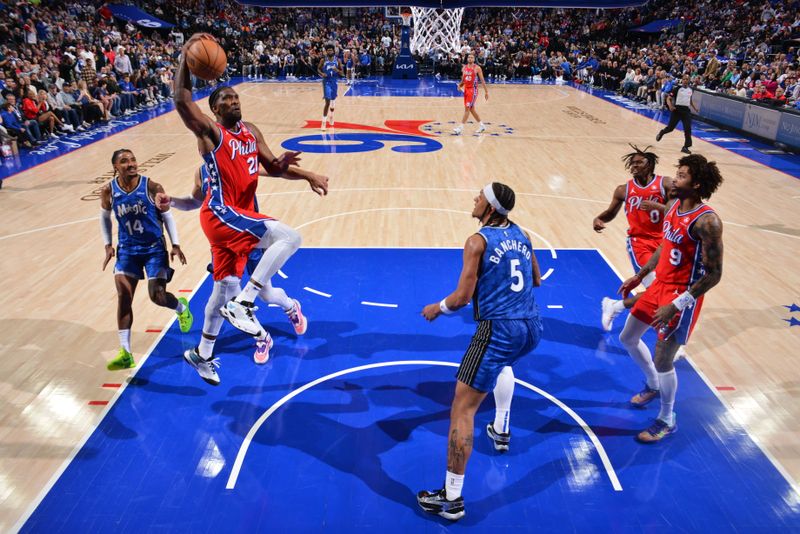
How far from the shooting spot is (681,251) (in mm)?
4043

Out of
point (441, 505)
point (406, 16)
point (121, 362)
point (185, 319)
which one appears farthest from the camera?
point (406, 16)

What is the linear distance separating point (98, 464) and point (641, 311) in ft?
12.6

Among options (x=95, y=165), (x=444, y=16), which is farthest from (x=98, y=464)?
(x=444, y=16)

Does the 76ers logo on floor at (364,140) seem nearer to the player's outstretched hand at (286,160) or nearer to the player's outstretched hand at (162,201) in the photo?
the player's outstretched hand at (162,201)

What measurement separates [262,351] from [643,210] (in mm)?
3516

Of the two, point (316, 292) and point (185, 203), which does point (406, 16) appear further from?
point (185, 203)

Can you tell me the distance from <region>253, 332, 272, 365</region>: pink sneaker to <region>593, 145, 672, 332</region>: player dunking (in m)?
3.05

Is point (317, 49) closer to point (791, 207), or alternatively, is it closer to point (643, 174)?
point (791, 207)

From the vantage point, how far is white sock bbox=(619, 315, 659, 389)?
4438mm

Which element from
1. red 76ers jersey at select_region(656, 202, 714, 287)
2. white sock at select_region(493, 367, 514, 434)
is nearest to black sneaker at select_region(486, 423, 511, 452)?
white sock at select_region(493, 367, 514, 434)

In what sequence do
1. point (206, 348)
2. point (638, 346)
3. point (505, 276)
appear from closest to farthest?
point (505, 276)
point (638, 346)
point (206, 348)

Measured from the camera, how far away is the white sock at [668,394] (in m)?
4.23

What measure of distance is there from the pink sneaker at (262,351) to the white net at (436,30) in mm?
25132

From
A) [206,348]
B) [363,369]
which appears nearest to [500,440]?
[363,369]
